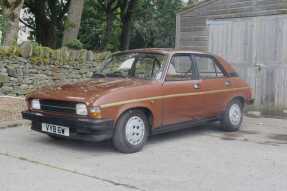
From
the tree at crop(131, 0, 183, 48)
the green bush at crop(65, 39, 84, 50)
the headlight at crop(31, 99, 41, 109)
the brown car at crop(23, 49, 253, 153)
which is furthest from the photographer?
the tree at crop(131, 0, 183, 48)

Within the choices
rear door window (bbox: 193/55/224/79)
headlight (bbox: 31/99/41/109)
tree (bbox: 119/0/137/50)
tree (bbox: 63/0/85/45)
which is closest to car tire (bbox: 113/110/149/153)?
headlight (bbox: 31/99/41/109)

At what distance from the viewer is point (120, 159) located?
22.6ft

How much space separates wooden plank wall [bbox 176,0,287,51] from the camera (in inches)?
492

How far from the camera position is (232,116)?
9.40 m

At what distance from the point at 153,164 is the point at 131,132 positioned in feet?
2.78

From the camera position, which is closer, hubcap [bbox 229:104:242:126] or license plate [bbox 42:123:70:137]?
license plate [bbox 42:123:70:137]

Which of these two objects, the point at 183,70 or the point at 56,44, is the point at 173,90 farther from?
the point at 56,44

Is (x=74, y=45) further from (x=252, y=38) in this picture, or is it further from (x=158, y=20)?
(x=158, y=20)

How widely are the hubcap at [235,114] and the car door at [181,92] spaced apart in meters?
1.03

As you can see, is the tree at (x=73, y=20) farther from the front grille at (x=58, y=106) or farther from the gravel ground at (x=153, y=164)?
the front grille at (x=58, y=106)

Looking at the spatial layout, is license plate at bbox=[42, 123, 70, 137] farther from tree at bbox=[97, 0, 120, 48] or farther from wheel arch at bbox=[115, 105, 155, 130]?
tree at bbox=[97, 0, 120, 48]

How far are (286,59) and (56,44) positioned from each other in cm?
1582

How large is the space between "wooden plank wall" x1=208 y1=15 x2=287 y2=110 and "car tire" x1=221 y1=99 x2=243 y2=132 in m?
2.91

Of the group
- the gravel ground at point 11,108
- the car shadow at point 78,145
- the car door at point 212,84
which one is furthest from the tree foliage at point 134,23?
the car shadow at point 78,145
